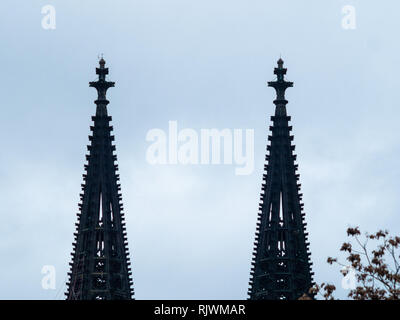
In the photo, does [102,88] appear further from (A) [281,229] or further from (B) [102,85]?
(A) [281,229]

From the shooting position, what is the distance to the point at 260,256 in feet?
612

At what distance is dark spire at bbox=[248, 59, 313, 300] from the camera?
611 ft

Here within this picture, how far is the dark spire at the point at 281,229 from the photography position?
186250 mm

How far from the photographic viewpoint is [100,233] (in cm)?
18962

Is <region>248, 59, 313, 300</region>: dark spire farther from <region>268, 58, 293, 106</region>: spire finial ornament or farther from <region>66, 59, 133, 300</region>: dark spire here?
<region>66, 59, 133, 300</region>: dark spire

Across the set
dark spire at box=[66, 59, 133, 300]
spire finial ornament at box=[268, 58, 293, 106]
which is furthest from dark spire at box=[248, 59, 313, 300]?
dark spire at box=[66, 59, 133, 300]

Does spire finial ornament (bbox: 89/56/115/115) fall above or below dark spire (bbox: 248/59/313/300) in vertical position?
above

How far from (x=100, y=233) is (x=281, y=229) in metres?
15.0

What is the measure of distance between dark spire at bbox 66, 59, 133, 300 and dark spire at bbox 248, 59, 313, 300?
11182 millimetres

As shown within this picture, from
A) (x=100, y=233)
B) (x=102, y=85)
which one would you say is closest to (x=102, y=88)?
(x=102, y=85)
